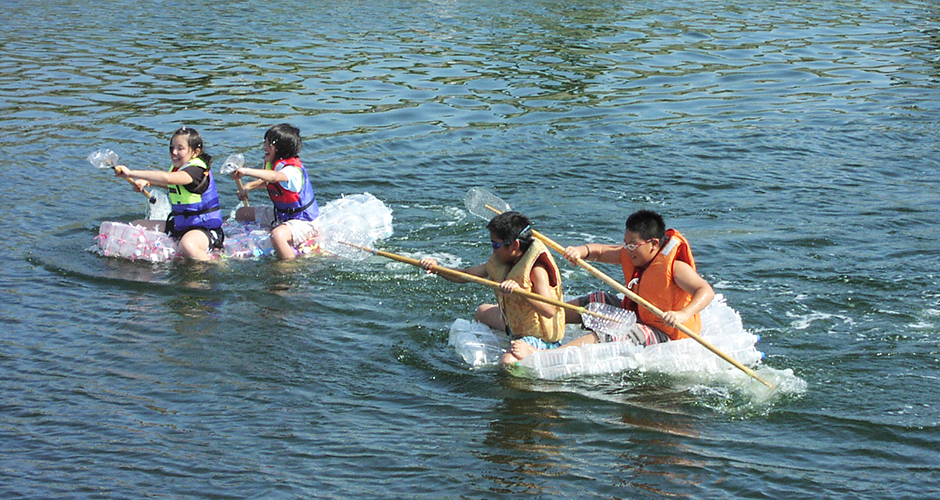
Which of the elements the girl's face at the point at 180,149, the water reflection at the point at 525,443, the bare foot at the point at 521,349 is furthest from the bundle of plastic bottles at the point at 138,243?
the water reflection at the point at 525,443

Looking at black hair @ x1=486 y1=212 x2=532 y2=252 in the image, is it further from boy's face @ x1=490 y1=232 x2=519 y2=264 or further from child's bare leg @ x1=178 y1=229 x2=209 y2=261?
child's bare leg @ x1=178 y1=229 x2=209 y2=261

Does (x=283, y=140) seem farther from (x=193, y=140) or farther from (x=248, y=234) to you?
(x=248, y=234)

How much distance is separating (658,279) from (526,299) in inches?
40.4

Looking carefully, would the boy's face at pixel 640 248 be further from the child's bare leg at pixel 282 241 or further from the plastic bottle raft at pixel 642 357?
the child's bare leg at pixel 282 241

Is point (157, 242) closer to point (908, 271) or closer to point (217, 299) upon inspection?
point (217, 299)

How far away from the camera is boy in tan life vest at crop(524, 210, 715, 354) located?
23.9ft

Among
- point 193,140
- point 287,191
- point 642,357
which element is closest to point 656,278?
point 642,357

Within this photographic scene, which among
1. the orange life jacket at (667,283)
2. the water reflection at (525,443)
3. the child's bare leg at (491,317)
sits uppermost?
the orange life jacket at (667,283)

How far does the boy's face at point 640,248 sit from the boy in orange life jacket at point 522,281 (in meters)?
0.59

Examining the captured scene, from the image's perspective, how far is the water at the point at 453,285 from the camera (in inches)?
250

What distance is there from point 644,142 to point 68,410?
385 inches

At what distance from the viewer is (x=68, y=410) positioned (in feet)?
22.7

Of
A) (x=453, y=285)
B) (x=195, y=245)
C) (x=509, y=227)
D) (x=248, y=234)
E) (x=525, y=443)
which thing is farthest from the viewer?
(x=248, y=234)

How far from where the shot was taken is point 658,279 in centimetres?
749
